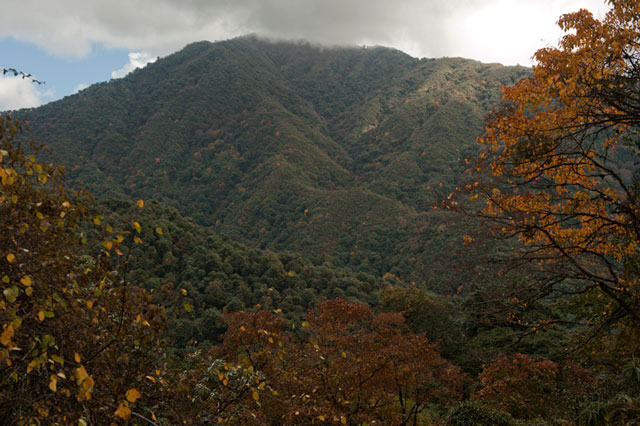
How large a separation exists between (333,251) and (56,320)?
58.9 m

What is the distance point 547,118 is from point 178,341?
890 inches

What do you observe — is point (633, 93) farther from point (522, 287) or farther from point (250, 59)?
point (250, 59)

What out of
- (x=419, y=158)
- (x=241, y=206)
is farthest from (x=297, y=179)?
(x=419, y=158)

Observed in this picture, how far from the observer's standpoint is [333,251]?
61.8 meters

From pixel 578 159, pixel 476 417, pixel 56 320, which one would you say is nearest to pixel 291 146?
pixel 476 417

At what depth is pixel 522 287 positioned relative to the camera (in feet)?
18.6

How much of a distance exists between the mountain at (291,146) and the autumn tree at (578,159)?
132 feet

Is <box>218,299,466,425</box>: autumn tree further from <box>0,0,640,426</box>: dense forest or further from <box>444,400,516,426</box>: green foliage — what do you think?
<box>444,400,516,426</box>: green foliage

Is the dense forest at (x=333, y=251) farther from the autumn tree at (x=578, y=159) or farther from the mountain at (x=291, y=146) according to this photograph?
the mountain at (x=291, y=146)

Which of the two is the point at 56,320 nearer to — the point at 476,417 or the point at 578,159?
the point at 578,159

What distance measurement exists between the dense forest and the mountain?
647mm

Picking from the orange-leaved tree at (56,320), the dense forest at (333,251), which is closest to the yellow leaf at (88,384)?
the dense forest at (333,251)

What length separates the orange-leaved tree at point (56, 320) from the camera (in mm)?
2891

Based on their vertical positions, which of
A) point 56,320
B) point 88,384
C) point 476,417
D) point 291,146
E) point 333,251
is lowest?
point 333,251
